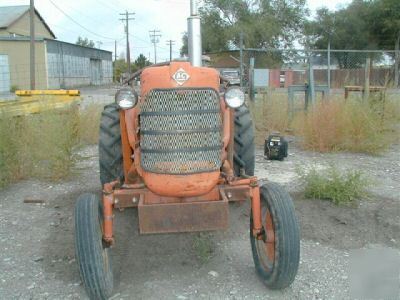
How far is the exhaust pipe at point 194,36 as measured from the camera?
16.4ft

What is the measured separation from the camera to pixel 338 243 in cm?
429

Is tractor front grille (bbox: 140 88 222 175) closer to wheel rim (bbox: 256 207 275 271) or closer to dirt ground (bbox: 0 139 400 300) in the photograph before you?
wheel rim (bbox: 256 207 275 271)

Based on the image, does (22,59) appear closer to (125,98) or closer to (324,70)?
(324,70)

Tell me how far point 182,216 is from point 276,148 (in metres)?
4.18

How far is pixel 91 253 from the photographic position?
310 cm

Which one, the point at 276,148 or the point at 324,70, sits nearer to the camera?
the point at 276,148

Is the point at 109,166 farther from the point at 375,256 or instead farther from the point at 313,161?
the point at 313,161

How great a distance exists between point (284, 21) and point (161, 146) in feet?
160

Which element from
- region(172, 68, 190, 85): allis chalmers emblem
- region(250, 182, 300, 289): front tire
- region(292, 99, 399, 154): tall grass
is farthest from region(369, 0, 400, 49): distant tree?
region(172, 68, 190, 85): allis chalmers emblem

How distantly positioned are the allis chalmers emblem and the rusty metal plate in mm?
856

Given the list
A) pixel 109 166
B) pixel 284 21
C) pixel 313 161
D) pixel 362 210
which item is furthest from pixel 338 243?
pixel 284 21

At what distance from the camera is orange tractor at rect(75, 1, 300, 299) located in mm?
3189

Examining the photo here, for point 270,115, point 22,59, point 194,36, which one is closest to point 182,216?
point 194,36

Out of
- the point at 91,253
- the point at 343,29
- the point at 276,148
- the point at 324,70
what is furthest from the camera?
the point at 343,29
